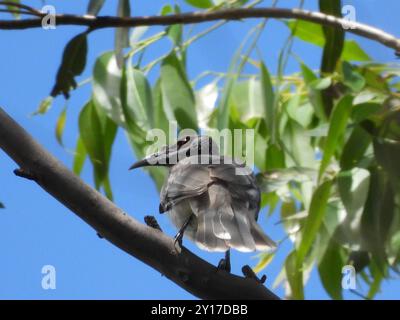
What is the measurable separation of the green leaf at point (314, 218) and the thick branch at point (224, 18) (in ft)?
1.85

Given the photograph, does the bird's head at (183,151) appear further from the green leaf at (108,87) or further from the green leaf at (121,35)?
the green leaf at (121,35)

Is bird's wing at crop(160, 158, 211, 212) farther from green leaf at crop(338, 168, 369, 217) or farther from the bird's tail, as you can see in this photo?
green leaf at crop(338, 168, 369, 217)

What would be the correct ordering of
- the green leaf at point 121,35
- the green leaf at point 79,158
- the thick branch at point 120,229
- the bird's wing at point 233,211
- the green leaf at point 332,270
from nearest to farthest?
the thick branch at point 120,229 → the bird's wing at point 233,211 → the green leaf at point 121,35 → the green leaf at point 332,270 → the green leaf at point 79,158

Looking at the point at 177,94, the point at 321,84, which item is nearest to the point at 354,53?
the point at 321,84

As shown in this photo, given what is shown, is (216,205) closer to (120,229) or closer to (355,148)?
(120,229)

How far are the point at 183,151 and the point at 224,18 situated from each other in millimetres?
568

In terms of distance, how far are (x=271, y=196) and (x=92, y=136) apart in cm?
89

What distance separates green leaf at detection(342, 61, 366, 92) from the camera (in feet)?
11.5

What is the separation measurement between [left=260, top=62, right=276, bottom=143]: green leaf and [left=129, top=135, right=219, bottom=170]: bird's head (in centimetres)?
24

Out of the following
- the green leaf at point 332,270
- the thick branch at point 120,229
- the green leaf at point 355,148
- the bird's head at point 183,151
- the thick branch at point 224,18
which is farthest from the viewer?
the green leaf at point 332,270

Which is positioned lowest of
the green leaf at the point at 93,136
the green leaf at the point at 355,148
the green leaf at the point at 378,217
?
the green leaf at the point at 378,217

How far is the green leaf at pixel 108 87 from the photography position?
12.0 ft

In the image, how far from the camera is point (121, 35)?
327cm

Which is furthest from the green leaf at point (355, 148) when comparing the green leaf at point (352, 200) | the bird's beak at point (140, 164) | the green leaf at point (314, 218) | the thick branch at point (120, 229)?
the thick branch at point (120, 229)
